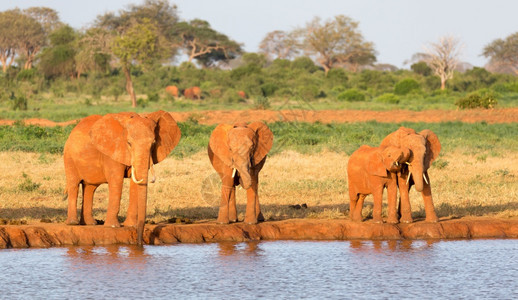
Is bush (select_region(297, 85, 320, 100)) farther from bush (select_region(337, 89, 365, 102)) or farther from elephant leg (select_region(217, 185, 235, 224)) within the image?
elephant leg (select_region(217, 185, 235, 224))

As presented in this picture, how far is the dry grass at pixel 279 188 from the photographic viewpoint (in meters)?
14.4

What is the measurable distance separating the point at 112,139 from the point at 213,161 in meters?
1.70

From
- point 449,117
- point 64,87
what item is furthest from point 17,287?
point 64,87

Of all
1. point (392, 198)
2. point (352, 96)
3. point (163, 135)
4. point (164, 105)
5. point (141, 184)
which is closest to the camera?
point (141, 184)

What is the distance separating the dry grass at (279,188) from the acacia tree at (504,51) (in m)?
65.8

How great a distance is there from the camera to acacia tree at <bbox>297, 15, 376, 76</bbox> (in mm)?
82562

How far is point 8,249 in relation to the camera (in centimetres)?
1134

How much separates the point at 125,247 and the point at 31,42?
69044mm

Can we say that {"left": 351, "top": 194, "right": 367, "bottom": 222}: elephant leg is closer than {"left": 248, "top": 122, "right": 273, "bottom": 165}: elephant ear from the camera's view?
No

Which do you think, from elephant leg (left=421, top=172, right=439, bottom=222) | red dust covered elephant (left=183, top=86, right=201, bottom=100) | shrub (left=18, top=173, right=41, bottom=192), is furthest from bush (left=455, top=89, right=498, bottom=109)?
elephant leg (left=421, top=172, right=439, bottom=222)

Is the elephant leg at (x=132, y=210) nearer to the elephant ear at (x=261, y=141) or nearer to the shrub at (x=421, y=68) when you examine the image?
the elephant ear at (x=261, y=141)

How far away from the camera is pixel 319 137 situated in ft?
83.8

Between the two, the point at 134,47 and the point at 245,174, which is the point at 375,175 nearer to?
the point at 245,174

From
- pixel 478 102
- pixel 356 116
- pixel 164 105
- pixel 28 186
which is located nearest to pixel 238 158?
pixel 28 186
